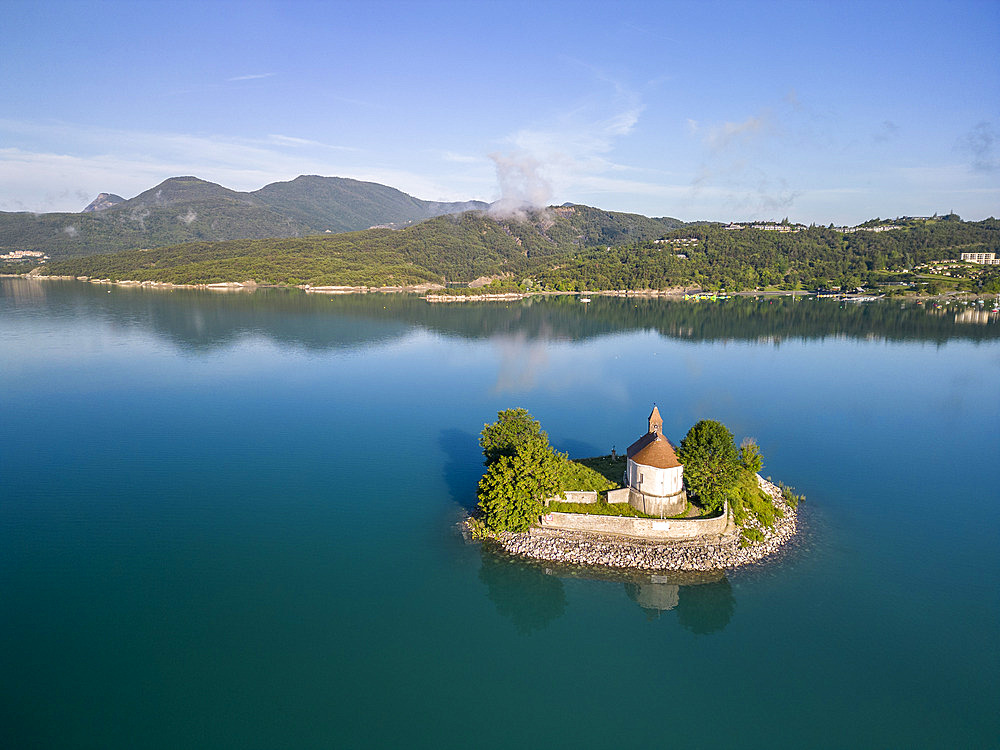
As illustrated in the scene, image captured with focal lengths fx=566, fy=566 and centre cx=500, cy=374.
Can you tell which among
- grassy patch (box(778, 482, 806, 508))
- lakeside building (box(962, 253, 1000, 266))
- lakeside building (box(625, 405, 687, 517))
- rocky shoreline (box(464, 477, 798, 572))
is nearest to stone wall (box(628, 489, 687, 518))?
lakeside building (box(625, 405, 687, 517))

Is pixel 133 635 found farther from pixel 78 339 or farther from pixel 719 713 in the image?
pixel 78 339

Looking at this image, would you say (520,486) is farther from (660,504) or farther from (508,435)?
(660,504)

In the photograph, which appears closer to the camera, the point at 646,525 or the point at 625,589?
the point at 625,589

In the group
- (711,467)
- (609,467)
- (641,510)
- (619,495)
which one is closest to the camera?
(641,510)

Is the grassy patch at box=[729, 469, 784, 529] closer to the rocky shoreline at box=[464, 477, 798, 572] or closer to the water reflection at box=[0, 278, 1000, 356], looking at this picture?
the rocky shoreline at box=[464, 477, 798, 572]

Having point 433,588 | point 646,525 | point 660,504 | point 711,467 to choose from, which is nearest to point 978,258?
point 711,467

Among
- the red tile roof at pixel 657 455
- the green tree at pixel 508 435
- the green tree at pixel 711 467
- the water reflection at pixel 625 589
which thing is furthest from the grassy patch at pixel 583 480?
the water reflection at pixel 625 589

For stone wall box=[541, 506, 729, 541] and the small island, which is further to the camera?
stone wall box=[541, 506, 729, 541]
